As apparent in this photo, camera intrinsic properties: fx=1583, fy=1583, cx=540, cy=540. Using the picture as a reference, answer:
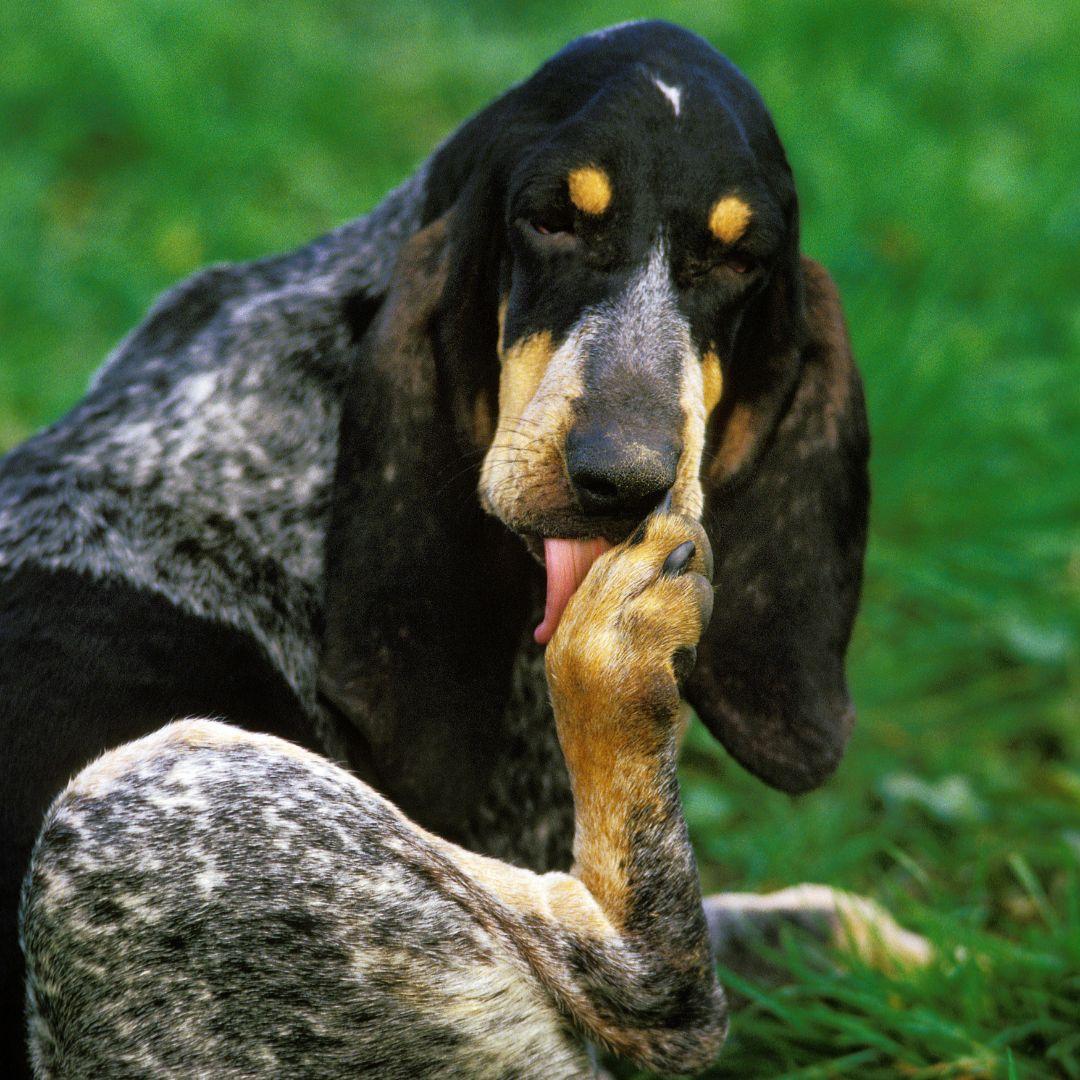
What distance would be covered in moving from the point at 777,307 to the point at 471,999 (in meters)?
1.53

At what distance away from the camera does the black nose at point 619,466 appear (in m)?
2.77

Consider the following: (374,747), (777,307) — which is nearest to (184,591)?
(374,747)

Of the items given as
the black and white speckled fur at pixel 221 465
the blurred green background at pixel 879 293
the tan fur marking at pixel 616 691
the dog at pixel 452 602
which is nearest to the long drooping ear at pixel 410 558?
the dog at pixel 452 602

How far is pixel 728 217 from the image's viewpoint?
121 inches

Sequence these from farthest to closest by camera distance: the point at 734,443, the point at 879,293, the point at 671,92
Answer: the point at 879,293 → the point at 734,443 → the point at 671,92

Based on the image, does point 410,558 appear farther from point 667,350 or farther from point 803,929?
point 803,929

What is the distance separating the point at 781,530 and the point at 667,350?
0.56 metres

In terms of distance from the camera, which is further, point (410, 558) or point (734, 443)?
point (734, 443)

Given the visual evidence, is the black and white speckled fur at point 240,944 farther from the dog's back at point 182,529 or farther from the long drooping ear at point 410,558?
the long drooping ear at point 410,558

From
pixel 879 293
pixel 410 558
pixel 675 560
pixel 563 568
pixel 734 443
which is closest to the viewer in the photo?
pixel 675 560

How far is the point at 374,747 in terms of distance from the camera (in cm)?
324

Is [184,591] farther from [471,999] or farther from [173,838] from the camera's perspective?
[471,999]

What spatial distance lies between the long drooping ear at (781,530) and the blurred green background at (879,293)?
2.24 feet

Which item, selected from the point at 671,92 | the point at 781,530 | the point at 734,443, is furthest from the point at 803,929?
the point at 671,92
